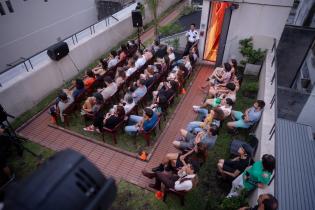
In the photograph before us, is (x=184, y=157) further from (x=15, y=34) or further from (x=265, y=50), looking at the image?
(x=15, y=34)

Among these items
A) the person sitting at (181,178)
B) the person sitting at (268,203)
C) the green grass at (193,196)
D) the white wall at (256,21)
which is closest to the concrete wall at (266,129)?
the green grass at (193,196)

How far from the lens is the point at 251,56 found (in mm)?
9242

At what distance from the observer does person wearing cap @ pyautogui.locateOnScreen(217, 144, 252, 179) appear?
210 inches

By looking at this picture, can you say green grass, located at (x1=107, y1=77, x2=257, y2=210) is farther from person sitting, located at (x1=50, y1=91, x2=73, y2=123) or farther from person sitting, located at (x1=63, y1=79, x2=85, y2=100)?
person sitting, located at (x1=63, y1=79, x2=85, y2=100)

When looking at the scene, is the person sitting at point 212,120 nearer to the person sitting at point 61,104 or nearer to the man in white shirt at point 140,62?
the man in white shirt at point 140,62

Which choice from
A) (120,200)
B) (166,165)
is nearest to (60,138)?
(120,200)

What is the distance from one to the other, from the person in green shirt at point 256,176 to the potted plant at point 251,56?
5.64 m

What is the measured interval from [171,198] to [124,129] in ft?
8.13

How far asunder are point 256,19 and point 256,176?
21.2 ft

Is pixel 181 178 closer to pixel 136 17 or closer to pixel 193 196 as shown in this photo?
pixel 193 196

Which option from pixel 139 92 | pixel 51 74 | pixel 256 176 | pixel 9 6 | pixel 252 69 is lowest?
pixel 252 69

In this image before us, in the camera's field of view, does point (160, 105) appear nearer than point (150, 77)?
Yes

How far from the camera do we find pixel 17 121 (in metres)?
7.86

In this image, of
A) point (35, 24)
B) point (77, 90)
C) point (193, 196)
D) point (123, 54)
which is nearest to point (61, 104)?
point (77, 90)
